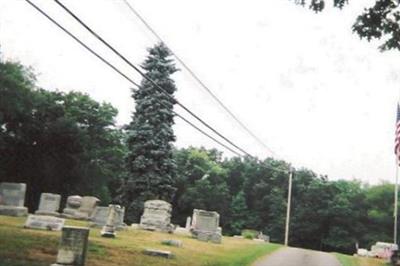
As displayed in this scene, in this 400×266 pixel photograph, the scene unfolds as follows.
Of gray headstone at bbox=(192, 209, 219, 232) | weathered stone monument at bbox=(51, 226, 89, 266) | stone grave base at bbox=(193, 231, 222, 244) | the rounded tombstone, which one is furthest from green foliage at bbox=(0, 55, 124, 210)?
weathered stone monument at bbox=(51, 226, 89, 266)

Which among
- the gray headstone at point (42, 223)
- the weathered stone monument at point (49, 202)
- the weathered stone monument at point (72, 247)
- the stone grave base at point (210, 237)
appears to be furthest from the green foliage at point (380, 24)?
the weathered stone monument at point (49, 202)

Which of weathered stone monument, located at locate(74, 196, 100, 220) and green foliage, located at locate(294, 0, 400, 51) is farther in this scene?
weathered stone monument, located at locate(74, 196, 100, 220)

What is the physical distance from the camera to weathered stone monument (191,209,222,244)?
2534 cm

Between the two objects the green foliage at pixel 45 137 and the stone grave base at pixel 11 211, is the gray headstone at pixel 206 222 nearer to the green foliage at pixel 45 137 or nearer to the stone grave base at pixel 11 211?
the stone grave base at pixel 11 211

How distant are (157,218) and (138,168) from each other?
53.8 feet

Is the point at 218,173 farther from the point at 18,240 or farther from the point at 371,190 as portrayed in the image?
the point at 18,240

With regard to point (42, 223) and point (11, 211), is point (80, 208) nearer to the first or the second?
point (11, 211)

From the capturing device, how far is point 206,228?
85.9 feet

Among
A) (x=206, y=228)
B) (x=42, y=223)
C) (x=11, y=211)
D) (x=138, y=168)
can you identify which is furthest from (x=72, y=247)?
(x=138, y=168)

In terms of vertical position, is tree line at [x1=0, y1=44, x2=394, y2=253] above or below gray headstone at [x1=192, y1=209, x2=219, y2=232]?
above

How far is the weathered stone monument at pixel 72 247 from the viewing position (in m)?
11.0

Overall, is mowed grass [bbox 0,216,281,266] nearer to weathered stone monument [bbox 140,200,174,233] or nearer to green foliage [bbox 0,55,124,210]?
weathered stone monument [bbox 140,200,174,233]

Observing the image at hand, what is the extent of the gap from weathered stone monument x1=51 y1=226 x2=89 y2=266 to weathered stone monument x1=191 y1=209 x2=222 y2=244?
14.6 meters

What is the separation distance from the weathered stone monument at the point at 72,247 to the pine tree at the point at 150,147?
31053mm
